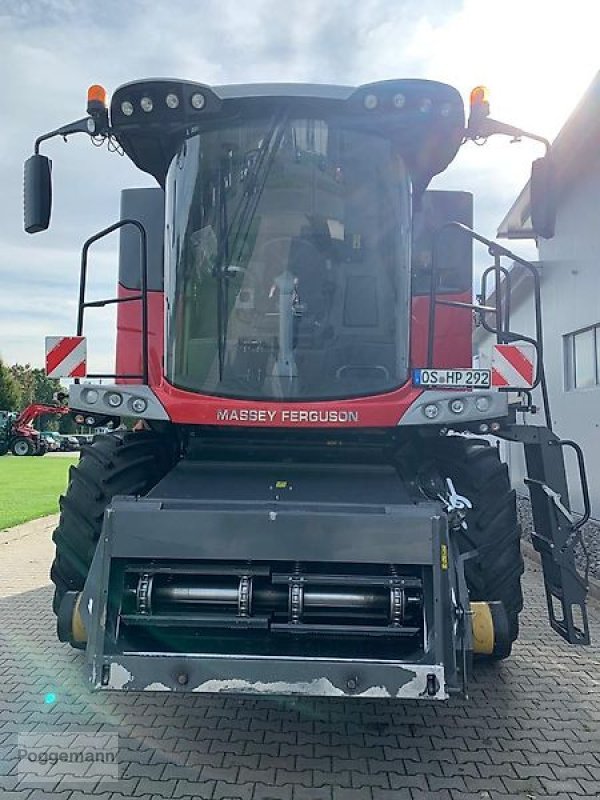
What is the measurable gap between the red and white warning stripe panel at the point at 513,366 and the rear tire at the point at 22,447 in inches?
1327

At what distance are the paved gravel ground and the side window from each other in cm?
235

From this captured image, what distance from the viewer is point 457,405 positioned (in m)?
3.76

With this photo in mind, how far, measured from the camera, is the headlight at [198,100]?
3.86 meters

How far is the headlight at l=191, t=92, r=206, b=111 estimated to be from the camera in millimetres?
3861

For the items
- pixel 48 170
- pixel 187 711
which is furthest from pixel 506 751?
pixel 48 170

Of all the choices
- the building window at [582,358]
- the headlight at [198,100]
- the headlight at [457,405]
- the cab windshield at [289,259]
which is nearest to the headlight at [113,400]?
the cab windshield at [289,259]

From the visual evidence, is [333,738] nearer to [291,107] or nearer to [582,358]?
[291,107]

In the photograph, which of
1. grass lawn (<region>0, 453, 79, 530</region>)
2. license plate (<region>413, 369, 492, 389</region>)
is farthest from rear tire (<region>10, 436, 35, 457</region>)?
license plate (<region>413, 369, 492, 389</region>)

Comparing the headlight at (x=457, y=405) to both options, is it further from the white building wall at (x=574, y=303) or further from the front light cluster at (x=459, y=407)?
the white building wall at (x=574, y=303)

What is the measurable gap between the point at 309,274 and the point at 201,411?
2.98ft

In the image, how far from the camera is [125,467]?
163 inches

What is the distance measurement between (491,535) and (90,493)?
2.05m

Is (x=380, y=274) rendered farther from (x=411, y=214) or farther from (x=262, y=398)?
(x=262, y=398)

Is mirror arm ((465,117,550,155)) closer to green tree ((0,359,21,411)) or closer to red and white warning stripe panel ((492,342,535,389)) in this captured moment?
red and white warning stripe panel ((492,342,535,389))
